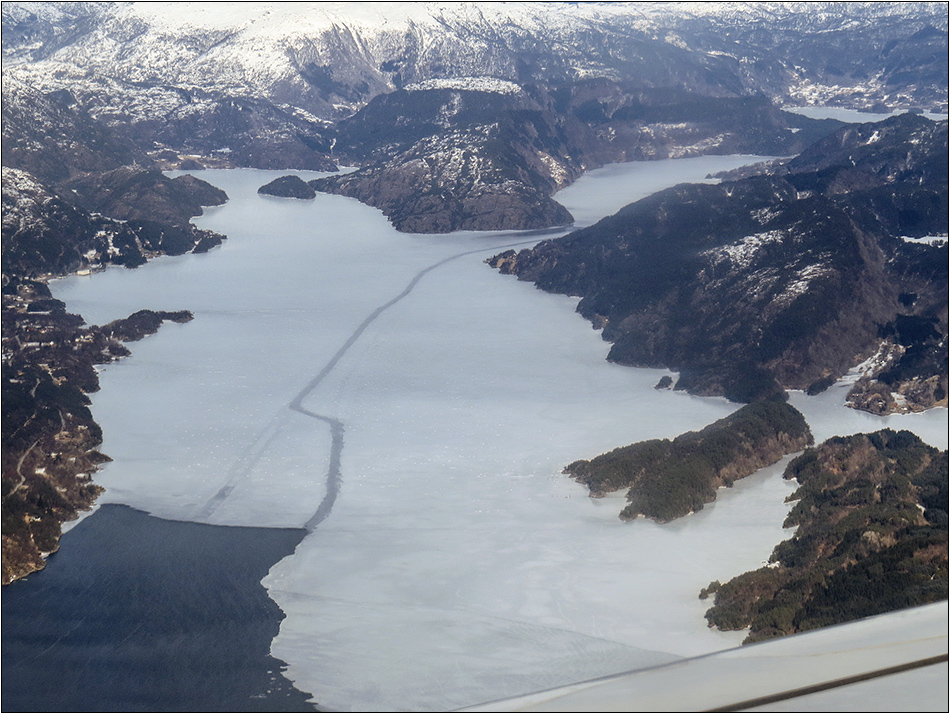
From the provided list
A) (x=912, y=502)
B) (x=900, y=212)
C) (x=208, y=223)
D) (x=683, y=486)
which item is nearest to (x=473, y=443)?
(x=683, y=486)

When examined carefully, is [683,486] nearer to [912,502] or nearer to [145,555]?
[912,502]

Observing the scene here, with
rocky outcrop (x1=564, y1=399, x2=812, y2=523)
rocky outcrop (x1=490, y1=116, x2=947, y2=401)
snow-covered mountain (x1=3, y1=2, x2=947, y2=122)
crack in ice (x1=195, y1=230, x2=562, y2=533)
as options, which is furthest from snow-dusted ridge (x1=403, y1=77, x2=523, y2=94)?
rocky outcrop (x1=564, y1=399, x2=812, y2=523)

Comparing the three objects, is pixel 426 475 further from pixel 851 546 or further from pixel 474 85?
pixel 474 85

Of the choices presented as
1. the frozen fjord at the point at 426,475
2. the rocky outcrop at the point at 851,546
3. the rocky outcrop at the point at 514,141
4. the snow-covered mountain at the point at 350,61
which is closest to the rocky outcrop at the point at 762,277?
the frozen fjord at the point at 426,475

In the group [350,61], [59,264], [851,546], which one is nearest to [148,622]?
[851,546]

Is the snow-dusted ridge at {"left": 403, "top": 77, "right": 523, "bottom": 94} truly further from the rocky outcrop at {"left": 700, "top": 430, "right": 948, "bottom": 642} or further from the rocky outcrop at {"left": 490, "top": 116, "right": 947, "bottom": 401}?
the rocky outcrop at {"left": 700, "top": 430, "right": 948, "bottom": 642}

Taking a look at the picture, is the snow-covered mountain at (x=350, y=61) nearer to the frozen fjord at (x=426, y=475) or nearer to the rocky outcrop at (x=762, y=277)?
the rocky outcrop at (x=762, y=277)
